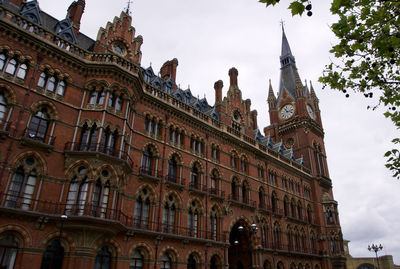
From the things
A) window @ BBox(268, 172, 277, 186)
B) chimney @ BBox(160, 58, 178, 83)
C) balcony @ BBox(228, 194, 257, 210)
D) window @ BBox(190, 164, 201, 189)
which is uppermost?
chimney @ BBox(160, 58, 178, 83)

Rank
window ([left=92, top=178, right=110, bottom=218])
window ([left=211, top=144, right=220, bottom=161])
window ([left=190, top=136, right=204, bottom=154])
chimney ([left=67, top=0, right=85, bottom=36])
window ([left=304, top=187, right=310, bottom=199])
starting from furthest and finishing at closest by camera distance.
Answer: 1. window ([left=304, top=187, right=310, bottom=199])
2. window ([left=211, top=144, right=220, bottom=161])
3. window ([left=190, top=136, right=204, bottom=154])
4. chimney ([left=67, top=0, right=85, bottom=36])
5. window ([left=92, top=178, right=110, bottom=218])

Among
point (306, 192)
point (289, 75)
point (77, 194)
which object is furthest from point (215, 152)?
point (289, 75)

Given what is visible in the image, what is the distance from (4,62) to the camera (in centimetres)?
1919

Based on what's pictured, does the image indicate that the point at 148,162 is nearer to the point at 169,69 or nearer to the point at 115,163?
the point at 115,163

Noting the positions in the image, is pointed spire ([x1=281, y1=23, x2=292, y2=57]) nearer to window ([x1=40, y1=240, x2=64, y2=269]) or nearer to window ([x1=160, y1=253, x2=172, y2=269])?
window ([x1=160, y1=253, x2=172, y2=269])

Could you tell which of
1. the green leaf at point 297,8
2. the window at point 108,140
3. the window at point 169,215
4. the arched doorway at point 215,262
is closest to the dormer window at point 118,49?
the window at point 108,140

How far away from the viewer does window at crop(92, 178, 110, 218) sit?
19.1 metres

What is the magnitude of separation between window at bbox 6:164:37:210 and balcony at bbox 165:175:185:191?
1006cm

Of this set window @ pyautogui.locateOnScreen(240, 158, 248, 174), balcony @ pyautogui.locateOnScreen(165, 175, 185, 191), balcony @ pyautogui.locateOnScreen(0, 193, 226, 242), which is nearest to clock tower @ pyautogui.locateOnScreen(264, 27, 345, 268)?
window @ pyautogui.locateOnScreen(240, 158, 248, 174)

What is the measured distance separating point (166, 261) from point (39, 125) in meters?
13.6

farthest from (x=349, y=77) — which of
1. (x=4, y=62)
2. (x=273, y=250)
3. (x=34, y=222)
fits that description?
(x=273, y=250)

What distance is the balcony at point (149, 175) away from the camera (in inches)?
931

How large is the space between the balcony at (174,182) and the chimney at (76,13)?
14655 mm

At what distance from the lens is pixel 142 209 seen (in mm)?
23375
